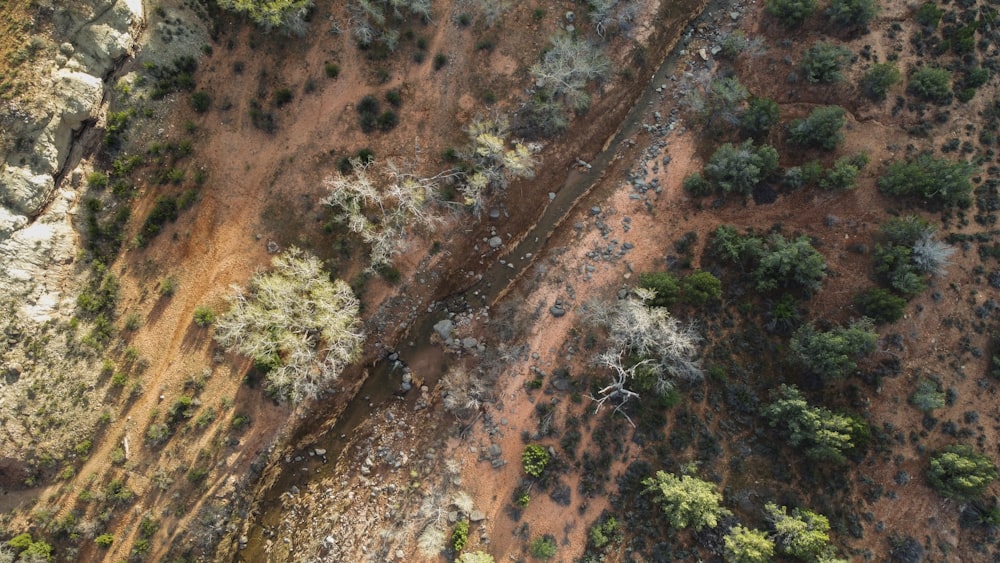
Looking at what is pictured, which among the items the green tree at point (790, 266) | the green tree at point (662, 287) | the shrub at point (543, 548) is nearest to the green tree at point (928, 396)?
the green tree at point (790, 266)

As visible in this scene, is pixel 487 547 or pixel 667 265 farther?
pixel 667 265

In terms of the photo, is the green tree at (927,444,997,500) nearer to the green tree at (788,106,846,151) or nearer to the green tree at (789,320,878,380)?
the green tree at (789,320,878,380)

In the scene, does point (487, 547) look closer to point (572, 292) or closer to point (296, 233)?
point (572, 292)

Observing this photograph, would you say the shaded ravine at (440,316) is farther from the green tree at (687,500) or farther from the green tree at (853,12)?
the green tree at (687,500)

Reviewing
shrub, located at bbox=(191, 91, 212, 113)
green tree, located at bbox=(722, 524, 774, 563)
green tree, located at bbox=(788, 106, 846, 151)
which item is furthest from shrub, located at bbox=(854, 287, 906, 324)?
shrub, located at bbox=(191, 91, 212, 113)

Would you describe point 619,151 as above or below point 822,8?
below

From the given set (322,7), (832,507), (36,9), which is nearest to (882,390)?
(832,507)

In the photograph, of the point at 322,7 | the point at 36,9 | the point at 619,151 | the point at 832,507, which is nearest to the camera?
the point at 36,9
